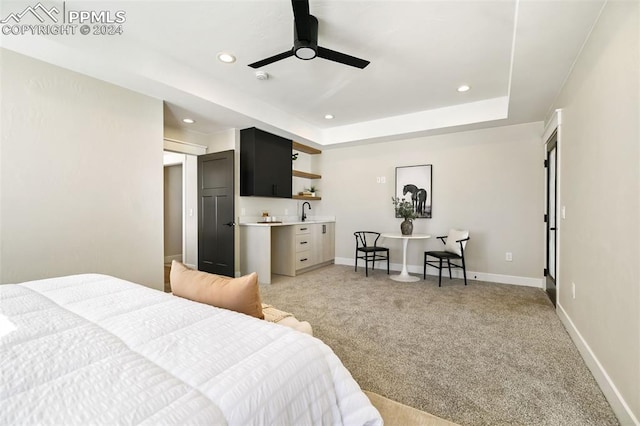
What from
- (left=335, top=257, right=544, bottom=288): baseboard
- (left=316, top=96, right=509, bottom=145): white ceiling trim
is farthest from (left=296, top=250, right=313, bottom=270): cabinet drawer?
(left=316, top=96, right=509, bottom=145): white ceiling trim

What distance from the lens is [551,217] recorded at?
3783 millimetres

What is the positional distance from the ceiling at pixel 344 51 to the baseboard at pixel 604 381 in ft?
7.53

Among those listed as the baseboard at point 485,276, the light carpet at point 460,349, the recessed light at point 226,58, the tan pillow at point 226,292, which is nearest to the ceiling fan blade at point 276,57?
the recessed light at point 226,58

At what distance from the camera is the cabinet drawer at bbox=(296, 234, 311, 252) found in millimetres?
4805

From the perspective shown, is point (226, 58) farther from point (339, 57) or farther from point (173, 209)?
point (173, 209)

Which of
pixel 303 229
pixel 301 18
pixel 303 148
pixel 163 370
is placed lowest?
pixel 163 370

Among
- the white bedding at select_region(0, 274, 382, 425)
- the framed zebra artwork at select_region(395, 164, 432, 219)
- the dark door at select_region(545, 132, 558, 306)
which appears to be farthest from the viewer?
the framed zebra artwork at select_region(395, 164, 432, 219)

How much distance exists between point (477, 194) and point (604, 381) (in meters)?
3.21

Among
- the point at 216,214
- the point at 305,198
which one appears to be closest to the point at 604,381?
the point at 216,214

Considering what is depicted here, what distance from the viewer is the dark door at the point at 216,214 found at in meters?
4.46

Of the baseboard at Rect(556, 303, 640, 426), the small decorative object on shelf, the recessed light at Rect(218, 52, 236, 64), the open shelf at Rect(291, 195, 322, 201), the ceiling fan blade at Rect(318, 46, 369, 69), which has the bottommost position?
the baseboard at Rect(556, 303, 640, 426)

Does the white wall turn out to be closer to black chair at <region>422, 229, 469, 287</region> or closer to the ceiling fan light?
black chair at <region>422, 229, 469, 287</region>

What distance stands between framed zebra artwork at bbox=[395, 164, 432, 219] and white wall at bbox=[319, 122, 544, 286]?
102 millimetres

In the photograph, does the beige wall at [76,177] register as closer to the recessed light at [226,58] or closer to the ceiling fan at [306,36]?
the recessed light at [226,58]
